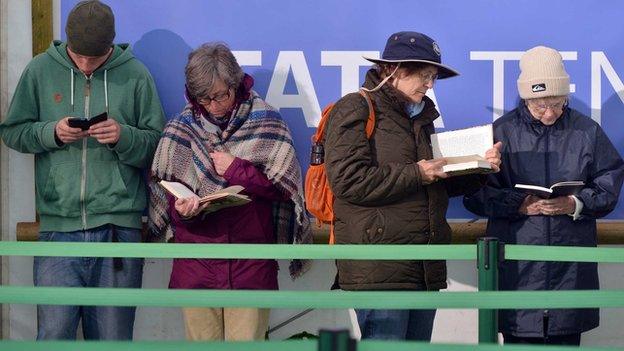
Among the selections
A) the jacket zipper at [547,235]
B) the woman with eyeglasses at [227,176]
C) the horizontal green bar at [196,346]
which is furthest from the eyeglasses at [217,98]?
the horizontal green bar at [196,346]

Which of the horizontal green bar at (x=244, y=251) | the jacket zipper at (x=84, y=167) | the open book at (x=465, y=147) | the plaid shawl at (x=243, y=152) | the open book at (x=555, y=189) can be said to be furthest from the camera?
the jacket zipper at (x=84, y=167)

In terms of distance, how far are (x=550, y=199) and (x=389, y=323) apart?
3.45 ft

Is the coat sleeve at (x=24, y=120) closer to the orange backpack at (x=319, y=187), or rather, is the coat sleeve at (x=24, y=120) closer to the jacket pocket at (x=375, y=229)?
the orange backpack at (x=319, y=187)

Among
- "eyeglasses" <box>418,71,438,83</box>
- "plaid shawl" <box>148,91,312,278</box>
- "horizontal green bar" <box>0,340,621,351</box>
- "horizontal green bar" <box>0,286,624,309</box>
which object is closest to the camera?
"horizontal green bar" <box>0,340,621,351</box>

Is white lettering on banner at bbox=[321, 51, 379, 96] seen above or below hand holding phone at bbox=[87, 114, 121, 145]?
above

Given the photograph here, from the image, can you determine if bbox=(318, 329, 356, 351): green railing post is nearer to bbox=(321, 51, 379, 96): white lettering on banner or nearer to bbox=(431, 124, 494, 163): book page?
bbox=(431, 124, 494, 163): book page

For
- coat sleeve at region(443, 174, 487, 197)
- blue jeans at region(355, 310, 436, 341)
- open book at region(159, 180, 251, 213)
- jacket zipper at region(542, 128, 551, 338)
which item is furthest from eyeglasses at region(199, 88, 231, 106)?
jacket zipper at region(542, 128, 551, 338)

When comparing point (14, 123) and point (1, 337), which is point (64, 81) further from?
point (1, 337)

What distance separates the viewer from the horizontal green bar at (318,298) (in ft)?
13.2

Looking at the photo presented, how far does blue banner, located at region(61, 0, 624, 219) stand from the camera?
6.21 metres

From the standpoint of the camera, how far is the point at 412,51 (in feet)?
16.6

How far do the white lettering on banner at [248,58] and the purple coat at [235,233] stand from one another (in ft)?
2.72

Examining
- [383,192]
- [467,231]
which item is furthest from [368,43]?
[383,192]

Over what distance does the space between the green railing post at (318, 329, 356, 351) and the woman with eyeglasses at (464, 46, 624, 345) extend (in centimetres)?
238
